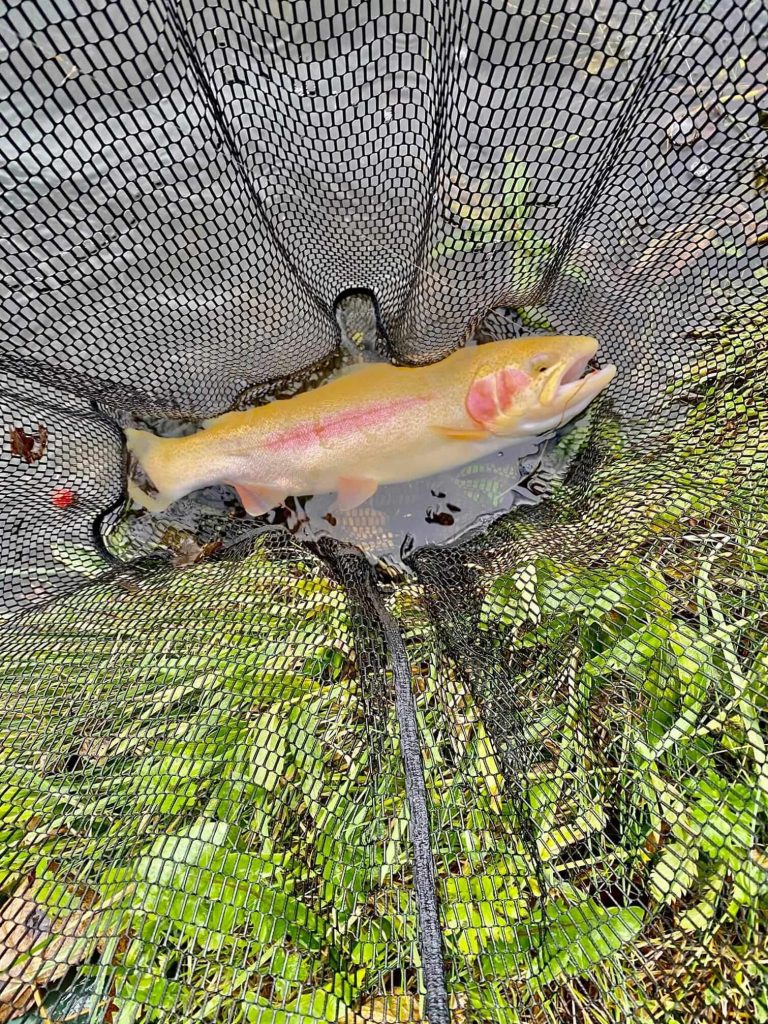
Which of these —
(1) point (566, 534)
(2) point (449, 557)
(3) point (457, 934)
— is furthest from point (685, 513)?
(3) point (457, 934)

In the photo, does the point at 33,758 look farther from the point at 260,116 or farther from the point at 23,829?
the point at 260,116

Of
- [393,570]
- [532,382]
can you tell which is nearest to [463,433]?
[532,382]

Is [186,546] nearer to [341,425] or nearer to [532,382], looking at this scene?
[341,425]

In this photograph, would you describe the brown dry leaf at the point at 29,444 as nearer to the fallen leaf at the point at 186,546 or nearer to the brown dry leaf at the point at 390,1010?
the fallen leaf at the point at 186,546

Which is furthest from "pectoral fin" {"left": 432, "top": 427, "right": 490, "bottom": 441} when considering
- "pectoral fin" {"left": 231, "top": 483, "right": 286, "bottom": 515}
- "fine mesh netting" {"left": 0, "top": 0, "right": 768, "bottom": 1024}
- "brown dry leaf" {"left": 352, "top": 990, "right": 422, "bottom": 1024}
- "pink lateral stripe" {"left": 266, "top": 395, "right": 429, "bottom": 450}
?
"brown dry leaf" {"left": 352, "top": 990, "right": 422, "bottom": 1024}

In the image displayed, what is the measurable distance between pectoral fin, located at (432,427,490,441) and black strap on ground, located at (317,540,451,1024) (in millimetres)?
744

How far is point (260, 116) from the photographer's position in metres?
2.00

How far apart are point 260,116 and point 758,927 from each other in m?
2.69

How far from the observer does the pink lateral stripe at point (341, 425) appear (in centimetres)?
242

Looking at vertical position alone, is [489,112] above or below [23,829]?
above

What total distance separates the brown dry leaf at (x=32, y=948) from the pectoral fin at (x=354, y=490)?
1.63 m

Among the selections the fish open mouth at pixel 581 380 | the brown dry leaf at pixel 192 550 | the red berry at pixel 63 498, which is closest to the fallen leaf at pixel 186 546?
the brown dry leaf at pixel 192 550

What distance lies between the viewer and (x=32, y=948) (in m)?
1.38

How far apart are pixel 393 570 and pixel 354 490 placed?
0.38 meters
